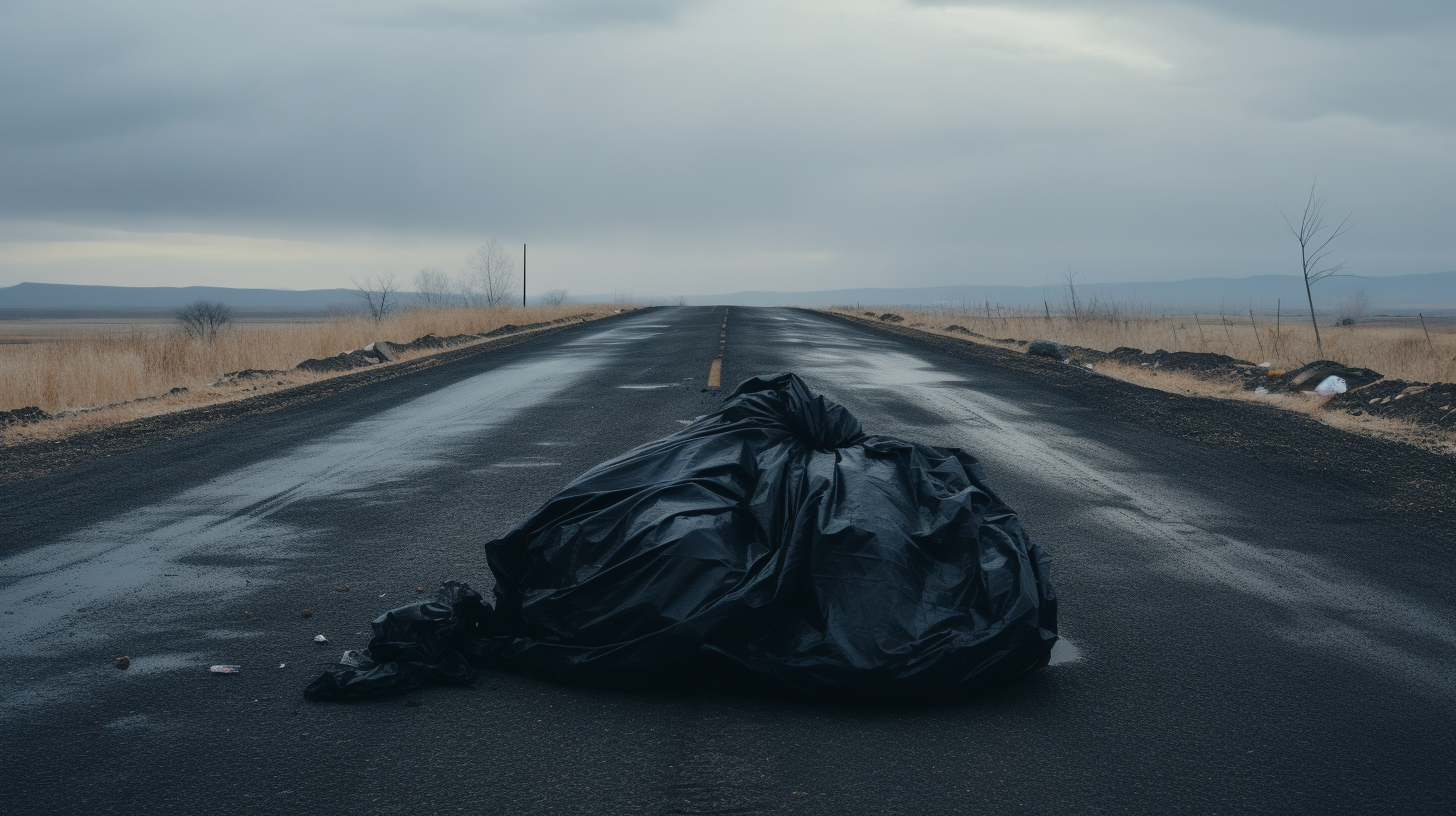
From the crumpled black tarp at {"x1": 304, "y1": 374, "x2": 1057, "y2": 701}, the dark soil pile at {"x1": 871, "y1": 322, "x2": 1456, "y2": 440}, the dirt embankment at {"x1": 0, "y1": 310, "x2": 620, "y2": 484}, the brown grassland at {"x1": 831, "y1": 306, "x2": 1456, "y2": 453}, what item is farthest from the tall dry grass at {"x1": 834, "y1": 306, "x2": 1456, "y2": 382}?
the dirt embankment at {"x1": 0, "y1": 310, "x2": 620, "y2": 484}

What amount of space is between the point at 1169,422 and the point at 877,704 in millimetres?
8745

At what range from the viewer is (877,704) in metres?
3.76

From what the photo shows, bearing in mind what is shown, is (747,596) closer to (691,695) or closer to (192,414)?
(691,695)

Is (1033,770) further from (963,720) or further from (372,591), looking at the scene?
(372,591)

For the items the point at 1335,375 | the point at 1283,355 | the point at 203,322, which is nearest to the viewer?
the point at 1335,375

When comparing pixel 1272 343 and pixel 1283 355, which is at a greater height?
pixel 1272 343

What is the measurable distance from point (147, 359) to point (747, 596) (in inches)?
680

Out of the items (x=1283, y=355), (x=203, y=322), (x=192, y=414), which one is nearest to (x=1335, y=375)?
(x=1283, y=355)

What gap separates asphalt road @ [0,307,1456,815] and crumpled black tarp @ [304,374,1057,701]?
12cm

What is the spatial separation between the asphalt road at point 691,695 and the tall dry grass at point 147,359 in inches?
258

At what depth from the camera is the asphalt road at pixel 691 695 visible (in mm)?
3098

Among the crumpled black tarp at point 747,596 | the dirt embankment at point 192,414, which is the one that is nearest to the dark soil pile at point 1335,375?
the crumpled black tarp at point 747,596

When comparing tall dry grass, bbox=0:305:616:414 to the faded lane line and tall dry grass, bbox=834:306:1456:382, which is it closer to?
the faded lane line

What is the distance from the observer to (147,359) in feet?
59.3
